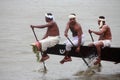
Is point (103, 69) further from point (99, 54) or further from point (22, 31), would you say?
point (22, 31)

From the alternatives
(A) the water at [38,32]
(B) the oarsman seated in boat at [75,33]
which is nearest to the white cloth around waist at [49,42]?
(B) the oarsman seated in boat at [75,33]

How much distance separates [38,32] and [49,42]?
8.27 m

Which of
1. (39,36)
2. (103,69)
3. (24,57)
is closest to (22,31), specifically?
(39,36)

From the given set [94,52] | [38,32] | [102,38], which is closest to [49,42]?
[94,52]

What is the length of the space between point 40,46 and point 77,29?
3.35 ft

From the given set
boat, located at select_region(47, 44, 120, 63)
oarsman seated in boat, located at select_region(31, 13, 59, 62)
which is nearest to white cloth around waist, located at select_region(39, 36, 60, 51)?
oarsman seated in boat, located at select_region(31, 13, 59, 62)

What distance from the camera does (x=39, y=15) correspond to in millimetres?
29703

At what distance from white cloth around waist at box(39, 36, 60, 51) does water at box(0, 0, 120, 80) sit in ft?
2.77

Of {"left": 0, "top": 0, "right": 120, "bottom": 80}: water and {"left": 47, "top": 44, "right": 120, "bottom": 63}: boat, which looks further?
{"left": 0, "top": 0, "right": 120, "bottom": 80}: water

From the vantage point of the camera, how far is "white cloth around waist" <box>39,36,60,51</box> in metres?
15.5

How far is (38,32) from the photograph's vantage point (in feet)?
77.9

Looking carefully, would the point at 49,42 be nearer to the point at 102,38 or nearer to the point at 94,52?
the point at 94,52

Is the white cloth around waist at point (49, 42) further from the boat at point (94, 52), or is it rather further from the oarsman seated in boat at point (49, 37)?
the boat at point (94, 52)

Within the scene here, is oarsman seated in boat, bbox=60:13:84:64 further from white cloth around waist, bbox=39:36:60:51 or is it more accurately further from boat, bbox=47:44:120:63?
white cloth around waist, bbox=39:36:60:51
